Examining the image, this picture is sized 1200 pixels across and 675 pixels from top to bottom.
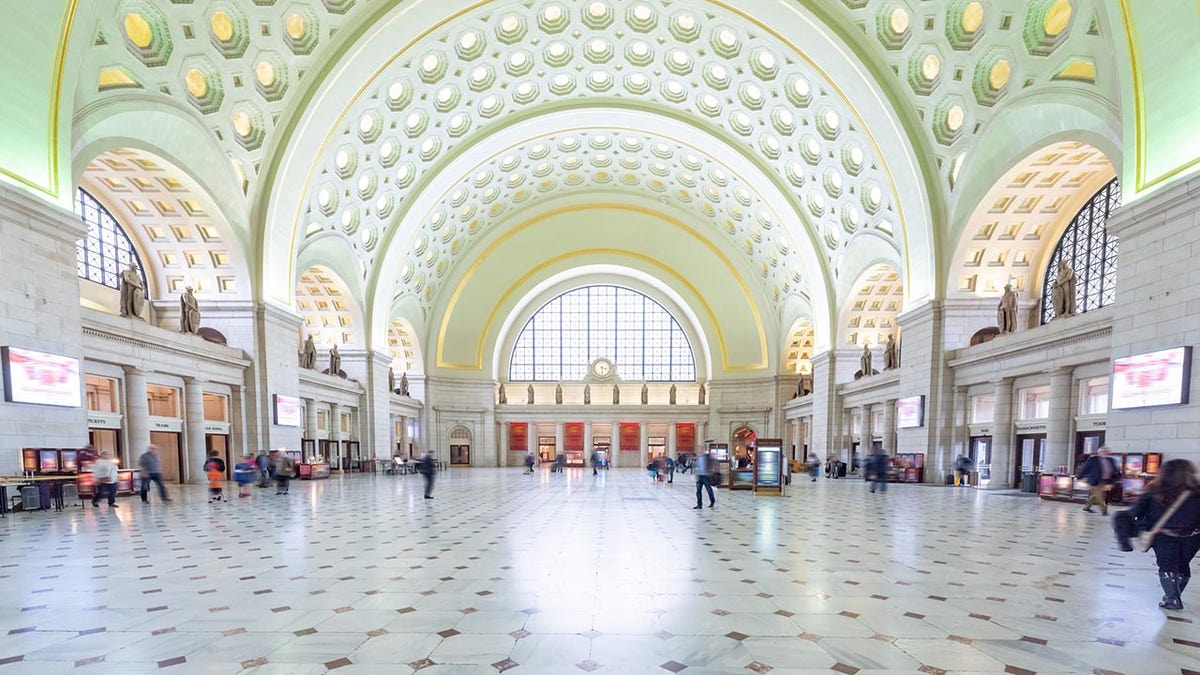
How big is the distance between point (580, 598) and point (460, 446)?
3743 cm

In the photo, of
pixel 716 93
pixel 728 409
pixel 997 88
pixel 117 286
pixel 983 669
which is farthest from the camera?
pixel 728 409

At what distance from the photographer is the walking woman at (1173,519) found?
5.16 metres

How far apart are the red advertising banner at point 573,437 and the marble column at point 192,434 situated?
88.3 feet

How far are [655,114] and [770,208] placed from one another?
7652 millimetres

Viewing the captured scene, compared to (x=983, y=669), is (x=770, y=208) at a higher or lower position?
higher

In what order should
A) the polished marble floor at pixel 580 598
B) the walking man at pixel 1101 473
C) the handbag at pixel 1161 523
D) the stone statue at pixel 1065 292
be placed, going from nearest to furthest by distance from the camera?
the polished marble floor at pixel 580 598
the handbag at pixel 1161 523
the walking man at pixel 1101 473
the stone statue at pixel 1065 292

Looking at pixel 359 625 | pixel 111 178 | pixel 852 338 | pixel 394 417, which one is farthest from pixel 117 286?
pixel 852 338

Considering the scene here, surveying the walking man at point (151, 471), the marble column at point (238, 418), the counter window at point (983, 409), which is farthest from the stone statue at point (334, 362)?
the counter window at point (983, 409)

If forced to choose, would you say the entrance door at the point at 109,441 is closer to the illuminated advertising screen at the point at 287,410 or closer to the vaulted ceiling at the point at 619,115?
the illuminated advertising screen at the point at 287,410

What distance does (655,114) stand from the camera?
94.6 ft

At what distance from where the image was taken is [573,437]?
44375 mm

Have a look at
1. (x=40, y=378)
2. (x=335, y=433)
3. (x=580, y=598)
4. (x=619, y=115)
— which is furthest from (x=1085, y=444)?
(x=335, y=433)

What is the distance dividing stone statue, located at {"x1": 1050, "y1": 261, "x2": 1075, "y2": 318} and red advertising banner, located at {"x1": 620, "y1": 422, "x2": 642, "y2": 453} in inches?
1169

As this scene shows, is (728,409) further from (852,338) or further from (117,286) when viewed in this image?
(117,286)
